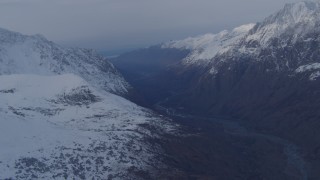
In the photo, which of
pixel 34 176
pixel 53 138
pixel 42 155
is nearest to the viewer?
pixel 34 176

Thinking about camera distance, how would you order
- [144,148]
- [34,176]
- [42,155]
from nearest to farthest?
1. [34,176]
2. [42,155]
3. [144,148]

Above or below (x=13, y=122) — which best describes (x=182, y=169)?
below

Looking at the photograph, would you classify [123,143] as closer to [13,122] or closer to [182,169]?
[182,169]

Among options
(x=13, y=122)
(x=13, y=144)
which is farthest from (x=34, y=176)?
(x=13, y=122)

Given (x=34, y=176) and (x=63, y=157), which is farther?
(x=63, y=157)

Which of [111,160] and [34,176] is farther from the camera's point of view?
[111,160]

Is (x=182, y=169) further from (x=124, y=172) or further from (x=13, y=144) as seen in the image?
(x=13, y=144)

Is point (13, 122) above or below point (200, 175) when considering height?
above

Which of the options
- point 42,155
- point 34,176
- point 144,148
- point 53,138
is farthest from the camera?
point 144,148

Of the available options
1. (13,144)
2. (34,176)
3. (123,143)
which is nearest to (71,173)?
(34,176)
